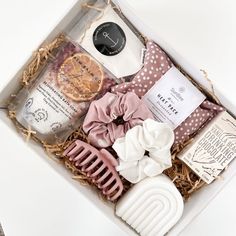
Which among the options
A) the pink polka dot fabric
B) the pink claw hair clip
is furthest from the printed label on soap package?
the pink claw hair clip

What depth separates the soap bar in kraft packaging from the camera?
1.08 metres

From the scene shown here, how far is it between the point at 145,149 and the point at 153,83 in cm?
11

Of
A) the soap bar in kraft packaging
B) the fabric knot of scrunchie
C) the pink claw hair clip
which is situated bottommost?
the pink claw hair clip

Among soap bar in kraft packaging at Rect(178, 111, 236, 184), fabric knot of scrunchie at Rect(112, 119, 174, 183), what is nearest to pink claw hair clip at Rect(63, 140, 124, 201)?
fabric knot of scrunchie at Rect(112, 119, 174, 183)

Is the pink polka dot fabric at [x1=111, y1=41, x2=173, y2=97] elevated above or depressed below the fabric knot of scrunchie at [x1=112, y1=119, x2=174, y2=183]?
above

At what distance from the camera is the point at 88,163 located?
1062 mm

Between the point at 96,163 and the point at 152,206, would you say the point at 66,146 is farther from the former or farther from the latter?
the point at 152,206

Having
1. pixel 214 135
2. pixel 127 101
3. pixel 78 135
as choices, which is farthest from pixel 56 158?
pixel 214 135

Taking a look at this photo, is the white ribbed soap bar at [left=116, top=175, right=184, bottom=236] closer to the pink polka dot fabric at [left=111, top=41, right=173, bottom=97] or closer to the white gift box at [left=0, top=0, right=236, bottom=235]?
the white gift box at [left=0, top=0, right=236, bottom=235]

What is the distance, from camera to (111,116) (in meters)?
1.06

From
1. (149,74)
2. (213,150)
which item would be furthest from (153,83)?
(213,150)

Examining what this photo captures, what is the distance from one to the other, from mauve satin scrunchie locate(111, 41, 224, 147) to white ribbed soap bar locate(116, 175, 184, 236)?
0.08 meters

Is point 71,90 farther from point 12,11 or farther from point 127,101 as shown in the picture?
point 12,11

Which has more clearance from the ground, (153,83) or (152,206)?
(153,83)
